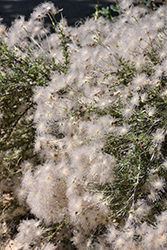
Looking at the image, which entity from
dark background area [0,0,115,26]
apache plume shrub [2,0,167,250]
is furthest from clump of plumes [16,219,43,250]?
dark background area [0,0,115,26]

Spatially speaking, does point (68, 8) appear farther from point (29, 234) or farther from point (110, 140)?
point (29, 234)

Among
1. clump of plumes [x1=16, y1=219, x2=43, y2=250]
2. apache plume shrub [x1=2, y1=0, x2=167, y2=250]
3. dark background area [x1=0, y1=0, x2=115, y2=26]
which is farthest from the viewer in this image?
dark background area [x1=0, y1=0, x2=115, y2=26]

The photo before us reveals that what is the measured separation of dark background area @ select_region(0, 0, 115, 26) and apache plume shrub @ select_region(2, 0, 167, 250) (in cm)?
101

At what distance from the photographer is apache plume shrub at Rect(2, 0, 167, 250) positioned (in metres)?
0.91

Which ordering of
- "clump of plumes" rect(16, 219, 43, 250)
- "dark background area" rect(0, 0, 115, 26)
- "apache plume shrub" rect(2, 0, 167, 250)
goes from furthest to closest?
"dark background area" rect(0, 0, 115, 26)
"clump of plumes" rect(16, 219, 43, 250)
"apache plume shrub" rect(2, 0, 167, 250)

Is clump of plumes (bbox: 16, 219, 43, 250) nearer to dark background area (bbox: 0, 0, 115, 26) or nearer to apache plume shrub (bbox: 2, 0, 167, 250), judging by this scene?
apache plume shrub (bbox: 2, 0, 167, 250)

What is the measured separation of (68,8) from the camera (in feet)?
7.01

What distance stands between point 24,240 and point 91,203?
325 mm

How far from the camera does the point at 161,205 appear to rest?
3.17 feet

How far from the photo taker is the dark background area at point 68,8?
2129mm

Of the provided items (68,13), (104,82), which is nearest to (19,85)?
(104,82)

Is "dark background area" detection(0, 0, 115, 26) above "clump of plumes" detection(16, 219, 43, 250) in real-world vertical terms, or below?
above

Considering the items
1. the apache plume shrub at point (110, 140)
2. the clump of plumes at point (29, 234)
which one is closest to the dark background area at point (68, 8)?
the apache plume shrub at point (110, 140)

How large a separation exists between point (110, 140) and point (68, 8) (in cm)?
155
